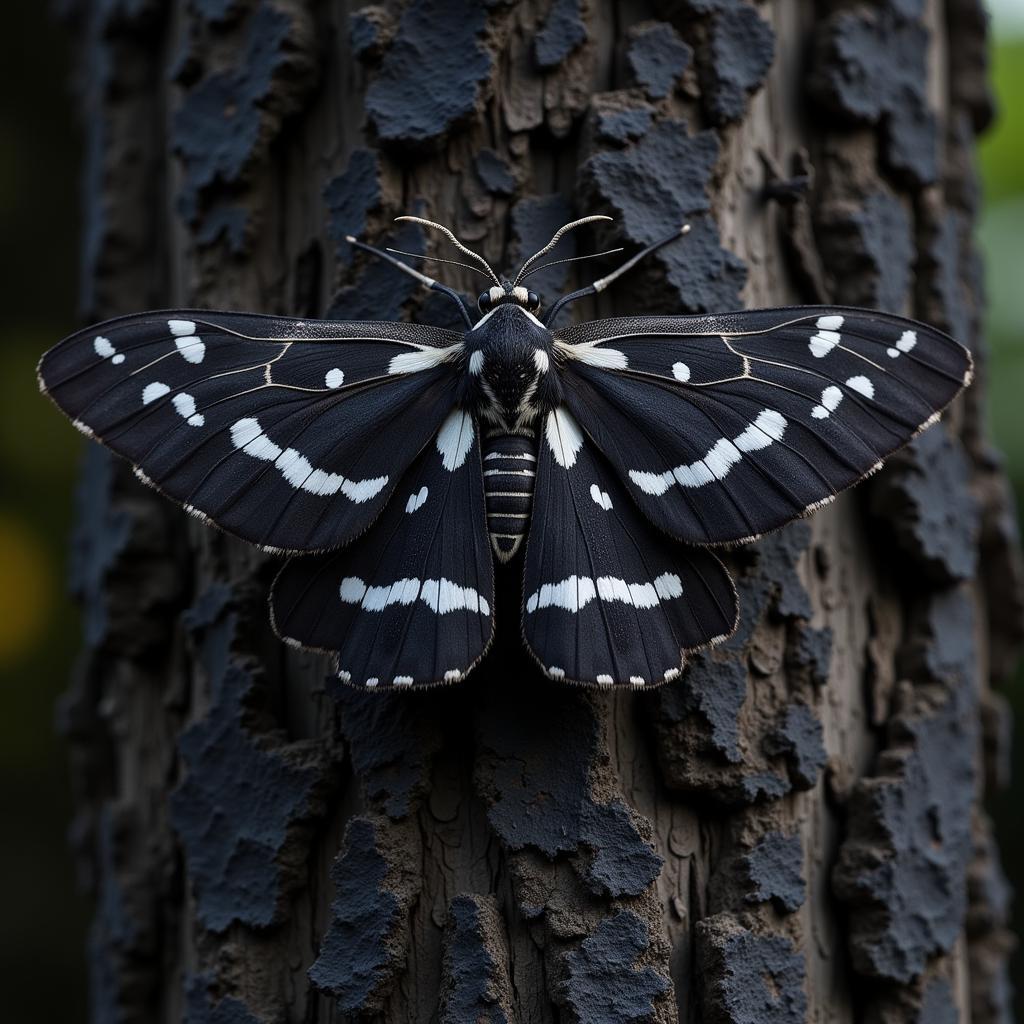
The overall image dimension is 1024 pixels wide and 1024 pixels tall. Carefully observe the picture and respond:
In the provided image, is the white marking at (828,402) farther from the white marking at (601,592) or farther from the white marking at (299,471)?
the white marking at (299,471)

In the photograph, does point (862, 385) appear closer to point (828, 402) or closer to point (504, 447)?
point (828, 402)

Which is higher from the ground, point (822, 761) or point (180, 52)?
point (180, 52)

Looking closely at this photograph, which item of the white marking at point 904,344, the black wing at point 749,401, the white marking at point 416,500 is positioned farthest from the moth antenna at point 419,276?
the white marking at point 904,344

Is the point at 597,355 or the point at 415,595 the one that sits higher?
the point at 597,355

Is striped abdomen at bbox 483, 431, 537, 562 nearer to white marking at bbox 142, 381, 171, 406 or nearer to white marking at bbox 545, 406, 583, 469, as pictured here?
white marking at bbox 545, 406, 583, 469

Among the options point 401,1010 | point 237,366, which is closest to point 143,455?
point 237,366

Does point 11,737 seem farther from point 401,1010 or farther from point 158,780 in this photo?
point 401,1010

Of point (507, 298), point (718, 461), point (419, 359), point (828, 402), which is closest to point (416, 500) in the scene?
point (419, 359)
